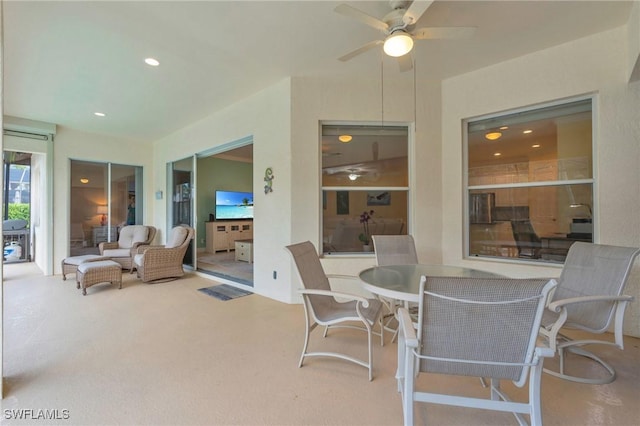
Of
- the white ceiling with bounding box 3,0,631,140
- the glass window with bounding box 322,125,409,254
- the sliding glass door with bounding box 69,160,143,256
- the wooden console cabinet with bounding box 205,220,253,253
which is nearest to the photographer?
the white ceiling with bounding box 3,0,631,140

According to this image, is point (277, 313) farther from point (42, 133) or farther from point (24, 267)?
point (24, 267)

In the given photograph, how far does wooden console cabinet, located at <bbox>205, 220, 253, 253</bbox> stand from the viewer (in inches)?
299

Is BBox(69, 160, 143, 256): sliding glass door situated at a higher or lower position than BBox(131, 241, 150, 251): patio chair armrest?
higher

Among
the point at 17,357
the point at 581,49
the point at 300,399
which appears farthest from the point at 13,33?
the point at 581,49

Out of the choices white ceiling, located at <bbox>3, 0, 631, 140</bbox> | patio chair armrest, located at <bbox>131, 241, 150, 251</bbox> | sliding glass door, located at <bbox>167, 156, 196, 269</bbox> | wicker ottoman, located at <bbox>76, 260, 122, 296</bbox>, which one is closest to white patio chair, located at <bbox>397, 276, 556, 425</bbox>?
white ceiling, located at <bbox>3, 0, 631, 140</bbox>

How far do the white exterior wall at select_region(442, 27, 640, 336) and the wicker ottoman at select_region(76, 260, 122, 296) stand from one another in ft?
16.9

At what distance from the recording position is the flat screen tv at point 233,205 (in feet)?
26.1

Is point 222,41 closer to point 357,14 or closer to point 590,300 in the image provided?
point 357,14

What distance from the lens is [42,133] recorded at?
5258mm

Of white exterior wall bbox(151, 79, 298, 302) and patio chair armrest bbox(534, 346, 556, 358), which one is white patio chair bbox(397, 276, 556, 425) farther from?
white exterior wall bbox(151, 79, 298, 302)

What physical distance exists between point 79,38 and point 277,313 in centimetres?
342

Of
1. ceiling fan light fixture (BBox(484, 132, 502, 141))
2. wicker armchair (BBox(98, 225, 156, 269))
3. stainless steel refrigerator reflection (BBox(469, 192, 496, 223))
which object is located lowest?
wicker armchair (BBox(98, 225, 156, 269))

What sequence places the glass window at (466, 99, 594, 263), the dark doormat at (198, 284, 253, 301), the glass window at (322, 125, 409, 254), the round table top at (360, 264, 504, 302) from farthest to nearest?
the dark doormat at (198, 284, 253, 301), the glass window at (322, 125, 409, 254), the glass window at (466, 99, 594, 263), the round table top at (360, 264, 504, 302)

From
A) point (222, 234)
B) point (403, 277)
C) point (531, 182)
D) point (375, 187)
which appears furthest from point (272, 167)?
point (222, 234)
